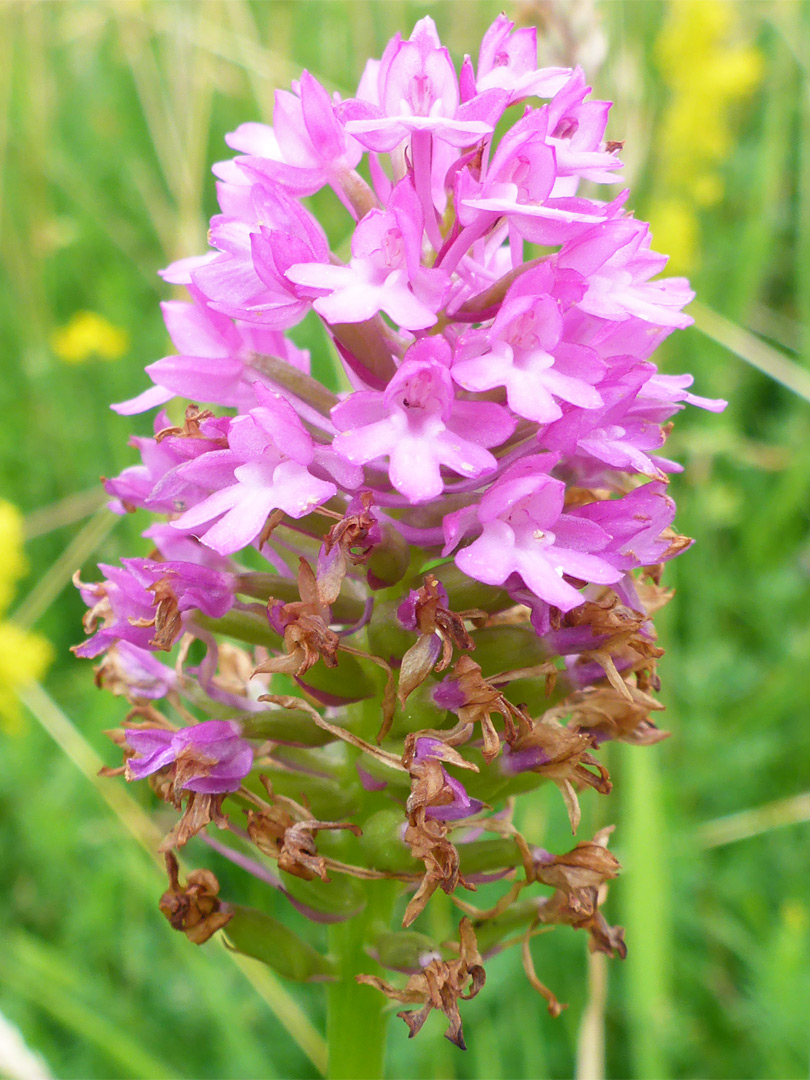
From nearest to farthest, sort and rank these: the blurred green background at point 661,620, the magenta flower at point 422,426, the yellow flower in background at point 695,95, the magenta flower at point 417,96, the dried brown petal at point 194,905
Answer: the magenta flower at point 422,426, the magenta flower at point 417,96, the dried brown petal at point 194,905, the blurred green background at point 661,620, the yellow flower in background at point 695,95

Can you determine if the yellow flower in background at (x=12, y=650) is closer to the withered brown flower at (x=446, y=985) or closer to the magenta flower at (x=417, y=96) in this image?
the withered brown flower at (x=446, y=985)

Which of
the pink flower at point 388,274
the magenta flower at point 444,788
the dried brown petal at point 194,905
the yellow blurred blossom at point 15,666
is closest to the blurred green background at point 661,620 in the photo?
the yellow blurred blossom at point 15,666

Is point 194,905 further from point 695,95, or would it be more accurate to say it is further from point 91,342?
point 695,95

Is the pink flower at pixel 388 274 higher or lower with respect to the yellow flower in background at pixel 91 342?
higher

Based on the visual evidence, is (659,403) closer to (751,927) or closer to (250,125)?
(250,125)

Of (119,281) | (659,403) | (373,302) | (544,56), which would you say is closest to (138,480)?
(373,302)

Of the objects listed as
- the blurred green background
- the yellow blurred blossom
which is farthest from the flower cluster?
the yellow blurred blossom

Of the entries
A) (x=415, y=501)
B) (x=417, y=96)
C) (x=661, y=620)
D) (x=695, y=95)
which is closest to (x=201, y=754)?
(x=415, y=501)
